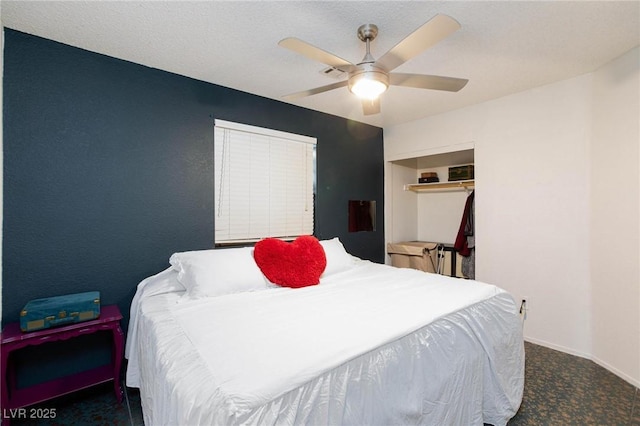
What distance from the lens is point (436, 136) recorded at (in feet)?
12.1

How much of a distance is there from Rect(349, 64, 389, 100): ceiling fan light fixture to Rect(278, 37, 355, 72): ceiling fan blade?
0.08 m

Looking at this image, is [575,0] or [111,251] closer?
[575,0]

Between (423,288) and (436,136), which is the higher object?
(436,136)

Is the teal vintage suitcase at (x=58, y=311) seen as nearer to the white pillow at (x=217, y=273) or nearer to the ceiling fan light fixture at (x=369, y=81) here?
the white pillow at (x=217, y=273)

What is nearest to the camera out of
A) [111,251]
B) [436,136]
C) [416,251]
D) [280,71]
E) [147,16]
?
[147,16]

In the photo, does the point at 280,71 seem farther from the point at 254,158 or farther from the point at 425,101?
the point at 425,101

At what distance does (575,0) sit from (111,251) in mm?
3390

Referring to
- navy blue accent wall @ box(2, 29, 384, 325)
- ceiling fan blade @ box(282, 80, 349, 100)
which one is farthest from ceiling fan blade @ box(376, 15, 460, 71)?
navy blue accent wall @ box(2, 29, 384, 325)

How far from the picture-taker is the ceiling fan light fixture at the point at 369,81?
1.76 metres

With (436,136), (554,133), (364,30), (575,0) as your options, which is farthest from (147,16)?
(554,133)

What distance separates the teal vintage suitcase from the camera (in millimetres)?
1747

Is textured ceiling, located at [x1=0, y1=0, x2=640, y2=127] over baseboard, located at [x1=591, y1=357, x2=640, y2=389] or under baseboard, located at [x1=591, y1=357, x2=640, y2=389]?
over

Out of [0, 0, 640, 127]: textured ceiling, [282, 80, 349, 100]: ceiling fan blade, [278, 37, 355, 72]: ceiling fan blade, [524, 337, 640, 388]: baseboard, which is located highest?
[0, 0, 640, 127]: textured ceiling

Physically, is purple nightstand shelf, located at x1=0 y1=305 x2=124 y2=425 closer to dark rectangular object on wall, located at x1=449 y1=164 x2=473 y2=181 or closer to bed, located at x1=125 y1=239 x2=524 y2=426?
bed, located at x1=125 y1=239 x2=524 y2=426
